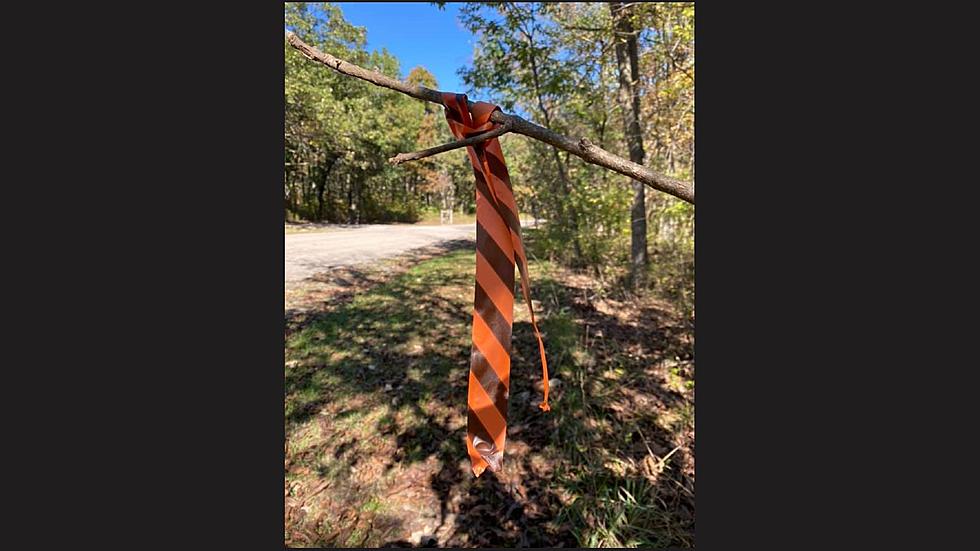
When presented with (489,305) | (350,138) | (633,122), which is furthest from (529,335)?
(350,138)

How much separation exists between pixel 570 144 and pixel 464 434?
2356 millimetres

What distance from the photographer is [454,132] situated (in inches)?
32.4

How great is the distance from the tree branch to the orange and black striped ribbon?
0.09 metres

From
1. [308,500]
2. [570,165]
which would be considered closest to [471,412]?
[308,500]

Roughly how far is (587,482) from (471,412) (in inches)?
70.3

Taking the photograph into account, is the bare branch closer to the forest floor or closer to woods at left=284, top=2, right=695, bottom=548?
woods at left=284, top=2, right=695, bottom=548

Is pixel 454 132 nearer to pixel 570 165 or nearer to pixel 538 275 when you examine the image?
pixel 538 275

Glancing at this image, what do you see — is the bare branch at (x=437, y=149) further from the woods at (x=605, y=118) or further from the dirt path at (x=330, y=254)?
the dirt path at (x=330, y=254)

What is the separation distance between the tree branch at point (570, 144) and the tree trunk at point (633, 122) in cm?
442

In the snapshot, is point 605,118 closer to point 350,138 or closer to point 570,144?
point 570,144

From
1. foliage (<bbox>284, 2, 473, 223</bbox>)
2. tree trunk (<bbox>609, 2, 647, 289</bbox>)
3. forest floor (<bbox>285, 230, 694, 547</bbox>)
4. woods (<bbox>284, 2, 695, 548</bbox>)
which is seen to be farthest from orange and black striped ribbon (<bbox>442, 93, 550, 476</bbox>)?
foliage (<bbox>284, 2, 473, 223</bbox>)

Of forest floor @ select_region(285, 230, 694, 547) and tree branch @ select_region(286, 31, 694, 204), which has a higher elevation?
tree branch @ select_region(286, 31, 694, 204)

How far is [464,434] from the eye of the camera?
2.70 metres

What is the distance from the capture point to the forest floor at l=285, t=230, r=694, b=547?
6.70ft
